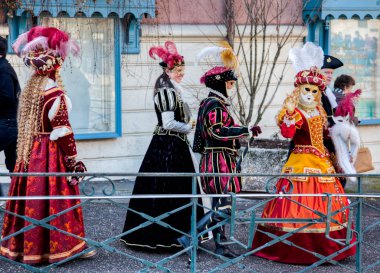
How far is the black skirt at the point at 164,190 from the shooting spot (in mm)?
7117

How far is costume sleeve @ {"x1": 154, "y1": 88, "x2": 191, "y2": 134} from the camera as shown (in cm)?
708

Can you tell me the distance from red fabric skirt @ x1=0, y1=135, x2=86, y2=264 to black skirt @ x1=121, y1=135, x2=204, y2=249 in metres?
0.70

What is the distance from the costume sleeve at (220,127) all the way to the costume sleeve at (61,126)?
3.54 feet

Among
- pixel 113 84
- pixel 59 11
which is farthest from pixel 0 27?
pixel 113 84

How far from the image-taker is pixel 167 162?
720 cm

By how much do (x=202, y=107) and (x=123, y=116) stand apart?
4264mm

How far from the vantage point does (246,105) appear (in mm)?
11672

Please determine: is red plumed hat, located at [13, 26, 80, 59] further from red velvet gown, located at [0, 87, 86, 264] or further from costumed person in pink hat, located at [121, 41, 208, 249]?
costumed person in pink hat, located at [121, 41, 208, 249]

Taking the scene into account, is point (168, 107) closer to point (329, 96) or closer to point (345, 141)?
point (345, 141)

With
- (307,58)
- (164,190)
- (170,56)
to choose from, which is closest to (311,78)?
(307,58)

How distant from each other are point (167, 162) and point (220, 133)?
628 millimetres

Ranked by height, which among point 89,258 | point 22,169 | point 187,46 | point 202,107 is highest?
point 187,46

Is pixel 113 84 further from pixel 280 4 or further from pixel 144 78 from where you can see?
pixel 280 4

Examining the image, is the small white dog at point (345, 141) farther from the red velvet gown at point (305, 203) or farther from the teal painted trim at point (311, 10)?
the teal painted trim at point (311, 10)
